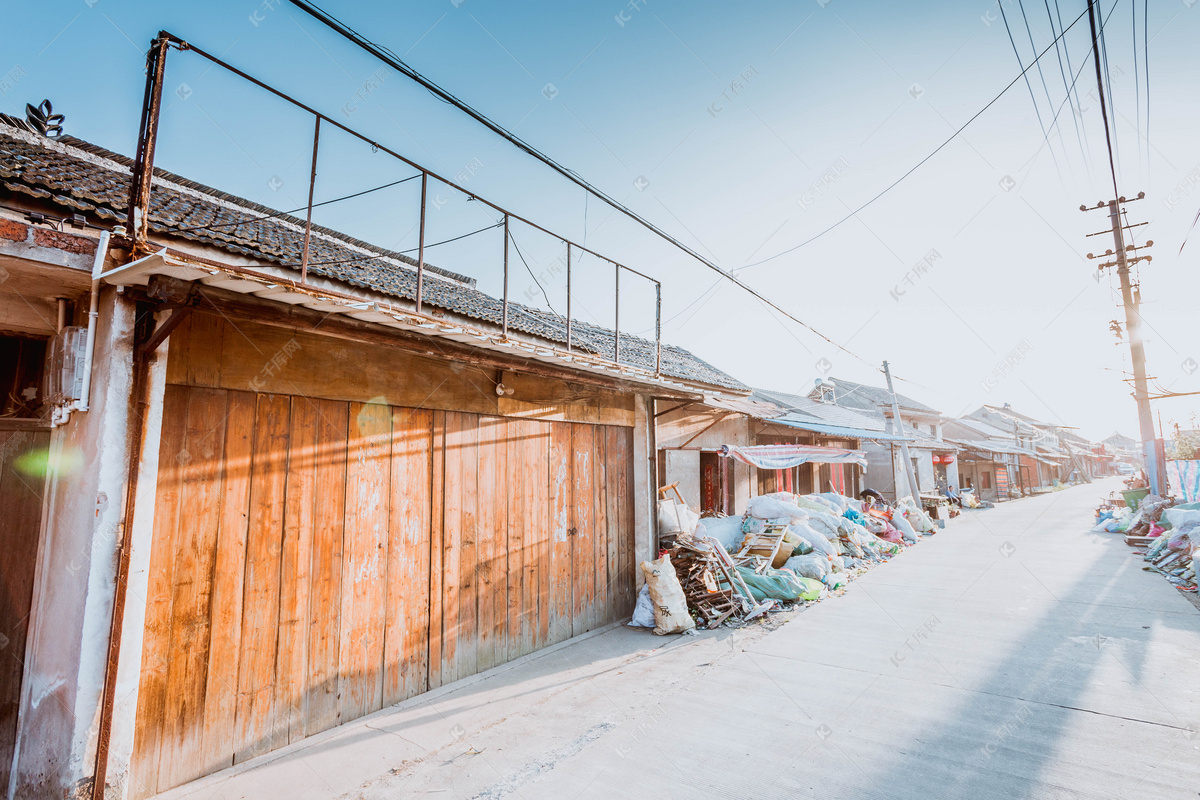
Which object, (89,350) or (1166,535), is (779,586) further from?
(1166,535)

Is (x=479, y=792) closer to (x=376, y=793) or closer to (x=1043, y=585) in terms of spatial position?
(x=376, y=793)

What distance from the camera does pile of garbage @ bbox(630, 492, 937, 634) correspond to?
704 centimetres

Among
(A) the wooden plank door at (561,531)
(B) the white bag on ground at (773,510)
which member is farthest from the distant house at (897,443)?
(A) the wooden plank door at (561,531)

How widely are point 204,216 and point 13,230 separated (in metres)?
2.99

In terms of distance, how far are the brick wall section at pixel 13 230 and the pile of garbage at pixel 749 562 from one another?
6.40 meters

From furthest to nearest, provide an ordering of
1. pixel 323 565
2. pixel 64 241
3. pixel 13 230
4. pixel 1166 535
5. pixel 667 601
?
pixel 1166 535, pixel 667 601, pixel 323 565, pixel 64 241, pixel 13 230

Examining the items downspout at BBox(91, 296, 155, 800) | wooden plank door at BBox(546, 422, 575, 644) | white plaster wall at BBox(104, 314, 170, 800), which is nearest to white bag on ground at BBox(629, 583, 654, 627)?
wooden plank door at BBox(546, 422, 575, 644)

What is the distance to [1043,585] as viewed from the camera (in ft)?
29.2

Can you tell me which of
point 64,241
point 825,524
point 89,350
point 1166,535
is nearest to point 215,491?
point 89,350

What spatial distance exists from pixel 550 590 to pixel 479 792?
293 centimetres

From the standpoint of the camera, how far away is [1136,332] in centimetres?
1811

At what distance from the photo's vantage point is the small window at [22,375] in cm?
364

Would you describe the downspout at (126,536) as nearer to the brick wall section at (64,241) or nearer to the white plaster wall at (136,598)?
the white plaster wall at (136,598)

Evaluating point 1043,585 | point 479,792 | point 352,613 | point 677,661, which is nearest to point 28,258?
point 352,613
